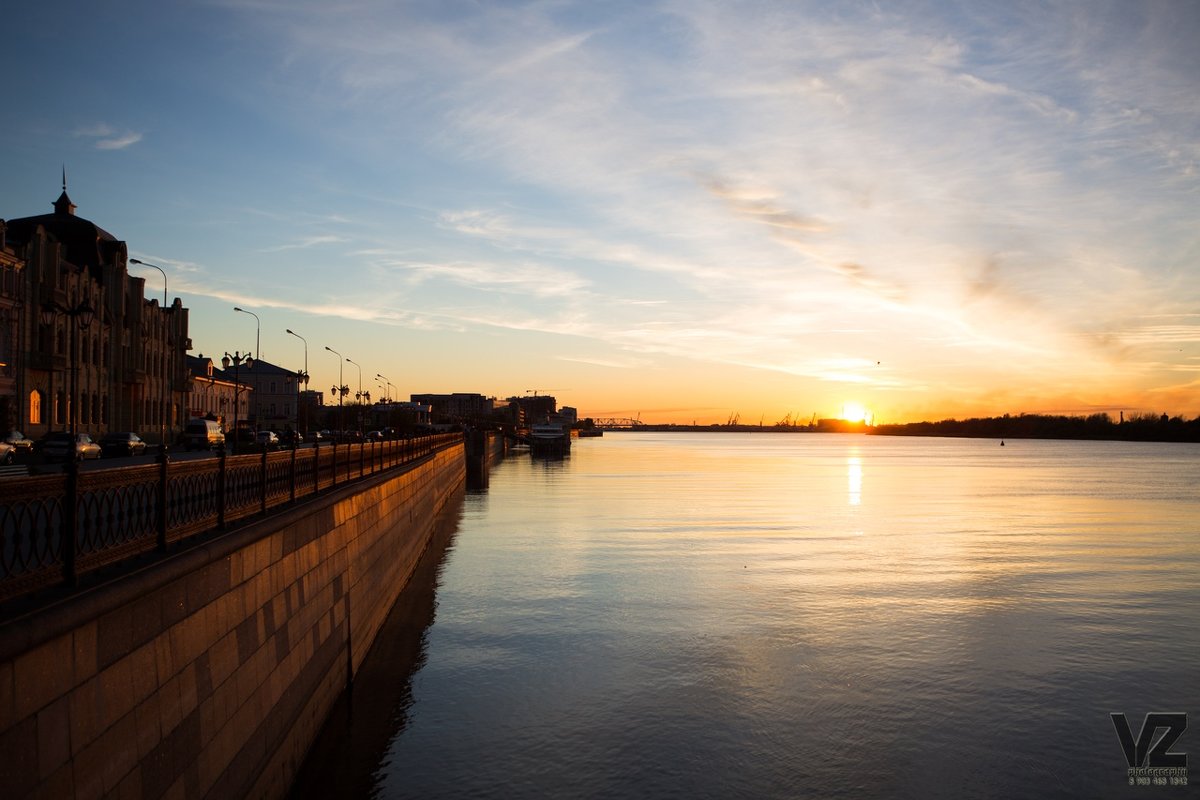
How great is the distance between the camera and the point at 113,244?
237ft

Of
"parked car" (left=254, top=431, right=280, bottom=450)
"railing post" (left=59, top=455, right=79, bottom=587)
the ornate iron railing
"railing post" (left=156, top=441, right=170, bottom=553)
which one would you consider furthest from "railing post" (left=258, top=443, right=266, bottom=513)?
"parked car" (left=254, top=431, right=280, bottom=450)

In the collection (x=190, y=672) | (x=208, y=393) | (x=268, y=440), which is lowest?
(x=190, y=672)

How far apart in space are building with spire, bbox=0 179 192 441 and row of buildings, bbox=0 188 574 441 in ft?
0.24

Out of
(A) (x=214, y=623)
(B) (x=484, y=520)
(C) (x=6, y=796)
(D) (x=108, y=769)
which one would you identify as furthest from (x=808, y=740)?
(B) (x=484, y=520)

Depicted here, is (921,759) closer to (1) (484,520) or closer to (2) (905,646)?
(2) (905,646)

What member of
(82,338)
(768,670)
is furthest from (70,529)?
(82,338)

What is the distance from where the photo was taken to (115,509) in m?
9.89

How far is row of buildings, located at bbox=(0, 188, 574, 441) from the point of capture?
53938 mm

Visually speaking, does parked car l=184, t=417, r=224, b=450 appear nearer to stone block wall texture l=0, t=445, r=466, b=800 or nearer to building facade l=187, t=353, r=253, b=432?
building facade l=187, t=353, r=253, b=432

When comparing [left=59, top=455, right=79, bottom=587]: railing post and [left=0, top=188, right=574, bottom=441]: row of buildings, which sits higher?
[left=0, top=188, right=574, bottom=441]: row of buildings

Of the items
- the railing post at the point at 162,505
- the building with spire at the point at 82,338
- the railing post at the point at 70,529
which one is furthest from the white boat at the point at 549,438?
the railing post at the point at 70,529

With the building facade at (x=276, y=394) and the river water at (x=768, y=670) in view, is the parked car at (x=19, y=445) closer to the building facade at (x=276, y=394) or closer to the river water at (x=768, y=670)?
the river water at (x=768, y=670)

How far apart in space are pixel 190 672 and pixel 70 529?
6.65 ft

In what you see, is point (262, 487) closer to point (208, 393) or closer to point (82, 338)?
point (82, 338)
